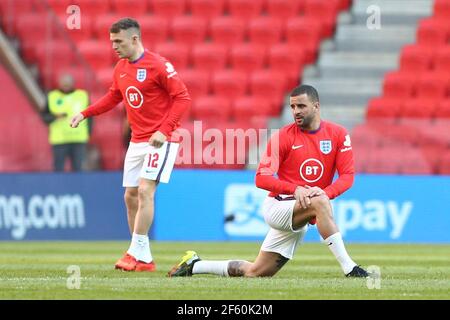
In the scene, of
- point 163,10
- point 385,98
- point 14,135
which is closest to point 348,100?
point 385,98

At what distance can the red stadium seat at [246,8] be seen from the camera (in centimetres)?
2378

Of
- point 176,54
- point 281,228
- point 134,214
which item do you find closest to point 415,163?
point 176,54

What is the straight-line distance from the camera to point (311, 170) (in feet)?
34.0

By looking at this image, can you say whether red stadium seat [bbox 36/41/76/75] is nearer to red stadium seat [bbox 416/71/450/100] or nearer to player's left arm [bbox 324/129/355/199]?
red stadium seat [bbox 416/71/450/100]

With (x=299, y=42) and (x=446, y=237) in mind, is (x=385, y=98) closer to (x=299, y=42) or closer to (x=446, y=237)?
(x=299, y=42)

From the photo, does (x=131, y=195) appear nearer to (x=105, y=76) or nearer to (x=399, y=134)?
(x=399, y=134)

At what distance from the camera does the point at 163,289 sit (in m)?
9.24

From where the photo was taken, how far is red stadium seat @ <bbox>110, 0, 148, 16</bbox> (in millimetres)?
24219

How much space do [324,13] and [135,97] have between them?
40.9 feet

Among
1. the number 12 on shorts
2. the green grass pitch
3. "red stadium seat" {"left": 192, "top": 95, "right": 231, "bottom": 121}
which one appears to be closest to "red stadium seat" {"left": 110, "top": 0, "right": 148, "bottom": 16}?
"red stadium seat" {"left": 192, "top": 95, "right": 231, "bottom": 121}

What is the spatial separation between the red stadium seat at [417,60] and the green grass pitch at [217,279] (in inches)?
283

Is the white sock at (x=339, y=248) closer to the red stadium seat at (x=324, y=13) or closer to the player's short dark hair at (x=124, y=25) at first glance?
the player's short dark hair at (x=124, y=25)

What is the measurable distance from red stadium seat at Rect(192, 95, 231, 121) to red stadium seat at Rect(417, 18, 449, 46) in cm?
398
